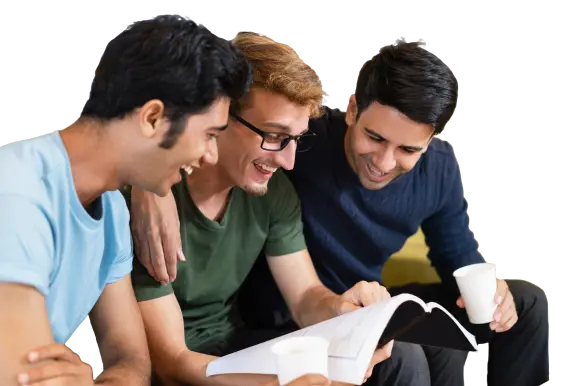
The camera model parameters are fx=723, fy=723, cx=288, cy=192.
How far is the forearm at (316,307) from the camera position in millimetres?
1828

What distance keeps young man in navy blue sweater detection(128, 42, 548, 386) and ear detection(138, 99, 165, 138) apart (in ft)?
2.47

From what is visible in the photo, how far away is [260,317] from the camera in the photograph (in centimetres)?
209

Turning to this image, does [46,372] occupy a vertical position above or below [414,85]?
below

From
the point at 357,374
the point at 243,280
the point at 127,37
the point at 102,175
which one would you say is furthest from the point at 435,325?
the point at 127,37

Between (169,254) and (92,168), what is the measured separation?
36cm

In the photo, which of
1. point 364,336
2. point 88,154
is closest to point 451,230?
point 364,336

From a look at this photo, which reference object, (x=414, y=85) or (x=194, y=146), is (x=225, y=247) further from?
(x=414, y=85)

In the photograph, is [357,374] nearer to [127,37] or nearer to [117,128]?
[117,128]

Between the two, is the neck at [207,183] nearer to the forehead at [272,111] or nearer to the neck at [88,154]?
the forehead at [272,111]

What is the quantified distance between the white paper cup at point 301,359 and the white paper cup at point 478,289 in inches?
23.9

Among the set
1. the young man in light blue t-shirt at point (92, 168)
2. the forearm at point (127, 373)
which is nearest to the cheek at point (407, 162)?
the young man in light blue t-shirt at point (92, 168)

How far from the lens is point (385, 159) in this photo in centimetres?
192

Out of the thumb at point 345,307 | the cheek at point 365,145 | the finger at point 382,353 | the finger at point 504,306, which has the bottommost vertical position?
the finger at point 504,306

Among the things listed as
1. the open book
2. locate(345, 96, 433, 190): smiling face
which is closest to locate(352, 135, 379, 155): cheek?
locate(345, 96, 433, 190): smiling face
